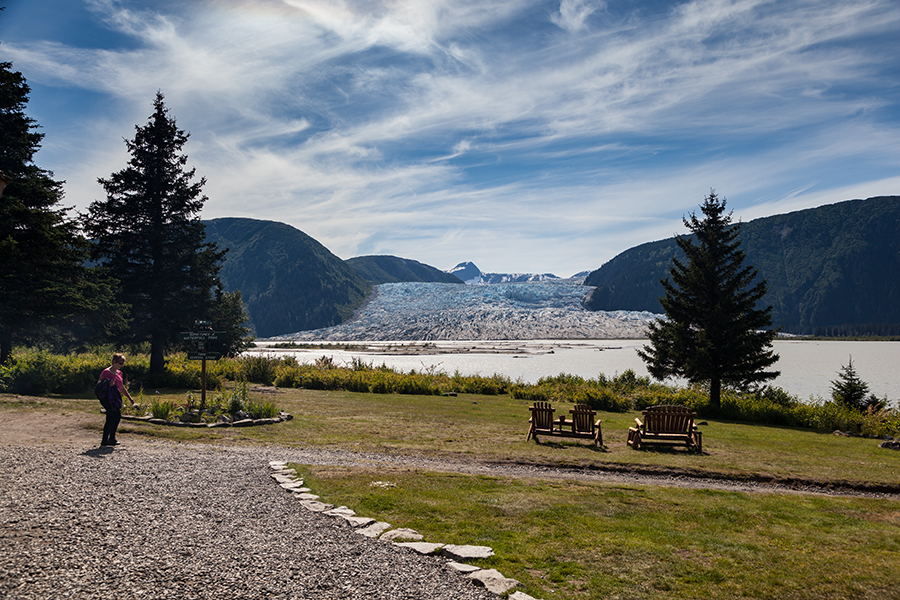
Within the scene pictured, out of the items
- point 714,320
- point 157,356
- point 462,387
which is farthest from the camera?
point 462,387

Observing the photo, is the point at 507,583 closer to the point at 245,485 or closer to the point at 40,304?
the point at 245,485

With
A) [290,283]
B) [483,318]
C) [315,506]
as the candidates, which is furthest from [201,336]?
[290,283]

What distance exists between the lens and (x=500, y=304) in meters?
121

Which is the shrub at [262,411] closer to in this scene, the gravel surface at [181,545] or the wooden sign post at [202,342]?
the wooden sign post at [202,342]

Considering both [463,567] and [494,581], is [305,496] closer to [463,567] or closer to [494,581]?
[463,567]

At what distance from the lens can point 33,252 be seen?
54.4 ft

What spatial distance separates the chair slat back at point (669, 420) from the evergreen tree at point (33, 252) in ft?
61.4

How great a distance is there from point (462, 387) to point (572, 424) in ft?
41.9

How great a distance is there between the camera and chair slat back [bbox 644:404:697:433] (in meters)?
13.0

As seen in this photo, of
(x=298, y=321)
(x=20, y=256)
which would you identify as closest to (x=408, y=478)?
(x=20, y=256)

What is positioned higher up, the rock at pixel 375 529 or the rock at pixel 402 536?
the rock at pixel 402 536

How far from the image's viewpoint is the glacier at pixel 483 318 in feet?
359

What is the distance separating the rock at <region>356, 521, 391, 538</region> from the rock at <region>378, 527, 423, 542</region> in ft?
0.35

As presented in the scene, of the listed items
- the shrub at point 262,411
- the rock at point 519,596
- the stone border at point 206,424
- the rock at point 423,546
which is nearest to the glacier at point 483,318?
the shrub at point 262,411
